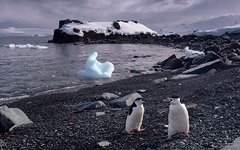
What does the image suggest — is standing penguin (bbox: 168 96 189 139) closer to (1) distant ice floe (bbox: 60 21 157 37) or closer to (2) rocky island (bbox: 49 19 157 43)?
(2) rocky island (bbox: 49 19 157 43)

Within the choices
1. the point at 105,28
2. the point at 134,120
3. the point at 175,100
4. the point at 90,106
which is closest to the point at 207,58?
the point at 90,106

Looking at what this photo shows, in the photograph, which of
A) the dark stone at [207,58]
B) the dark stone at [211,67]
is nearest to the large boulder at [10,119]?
the dark stone at [211,67]

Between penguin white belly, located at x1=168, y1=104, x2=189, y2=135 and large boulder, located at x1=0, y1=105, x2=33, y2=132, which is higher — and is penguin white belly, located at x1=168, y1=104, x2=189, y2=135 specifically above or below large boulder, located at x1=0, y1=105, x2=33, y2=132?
above

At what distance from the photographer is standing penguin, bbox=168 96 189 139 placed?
24.5 feet

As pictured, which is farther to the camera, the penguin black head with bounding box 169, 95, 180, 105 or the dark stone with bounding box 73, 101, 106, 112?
the dark stone with bounding box 73, 101, 106, 112

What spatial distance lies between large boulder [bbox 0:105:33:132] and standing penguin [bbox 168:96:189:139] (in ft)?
12.7

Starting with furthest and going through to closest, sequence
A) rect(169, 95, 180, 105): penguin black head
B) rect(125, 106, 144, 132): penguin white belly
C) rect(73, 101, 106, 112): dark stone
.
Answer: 1. rect(73, 101, 106, 112): dark stone
2. rect(125, 106, 144, 132): penguin white belly
3. rect(169, 95, 180, 105): penguin black head

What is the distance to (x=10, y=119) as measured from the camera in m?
9.51

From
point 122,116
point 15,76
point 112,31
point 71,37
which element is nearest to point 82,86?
point 15,76

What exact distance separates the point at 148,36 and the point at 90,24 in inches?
485

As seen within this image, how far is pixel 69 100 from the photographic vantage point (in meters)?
13.6

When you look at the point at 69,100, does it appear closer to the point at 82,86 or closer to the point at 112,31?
the point at 82,86

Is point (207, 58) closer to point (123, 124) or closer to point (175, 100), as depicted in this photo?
point (123, 124)

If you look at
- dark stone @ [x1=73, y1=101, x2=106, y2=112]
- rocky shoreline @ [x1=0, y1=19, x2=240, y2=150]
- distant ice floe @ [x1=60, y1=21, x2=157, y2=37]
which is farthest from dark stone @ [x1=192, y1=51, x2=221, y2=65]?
distant ice floe @ [x1=60, y1=21, x2=157, y2=37]
